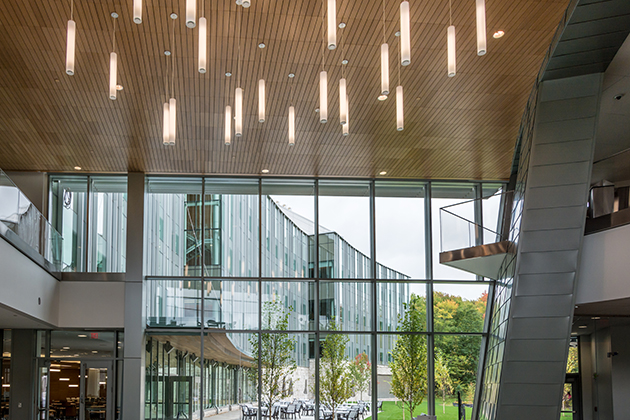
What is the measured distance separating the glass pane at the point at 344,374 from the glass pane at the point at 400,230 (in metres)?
1.96

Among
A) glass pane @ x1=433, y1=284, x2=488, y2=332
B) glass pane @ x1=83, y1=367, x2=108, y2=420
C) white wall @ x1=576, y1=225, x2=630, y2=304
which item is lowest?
glass pane @ x1=83, y1=367, x2=108, y2=420

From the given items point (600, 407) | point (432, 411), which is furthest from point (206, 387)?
point (600, 407)

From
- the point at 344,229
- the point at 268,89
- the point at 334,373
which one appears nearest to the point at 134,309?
the point at 334,373

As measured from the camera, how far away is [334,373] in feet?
52.4

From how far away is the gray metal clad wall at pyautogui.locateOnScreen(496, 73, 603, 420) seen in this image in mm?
9617

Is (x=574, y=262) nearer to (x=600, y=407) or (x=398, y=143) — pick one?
(x=398, y=143)

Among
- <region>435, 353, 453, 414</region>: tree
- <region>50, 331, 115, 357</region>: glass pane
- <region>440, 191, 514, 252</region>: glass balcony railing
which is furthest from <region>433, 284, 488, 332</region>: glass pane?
<region>50, 331, 115, 357</region>: glass pane

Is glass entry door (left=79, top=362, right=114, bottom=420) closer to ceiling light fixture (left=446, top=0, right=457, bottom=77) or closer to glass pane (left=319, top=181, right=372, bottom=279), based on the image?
glass pane (left=319, top=181, right=372, bottom=279)

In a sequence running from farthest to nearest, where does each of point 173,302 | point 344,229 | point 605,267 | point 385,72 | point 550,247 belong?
point 344,229 → point 173,302 → point 550,247 → point 605,267 → point 385,72

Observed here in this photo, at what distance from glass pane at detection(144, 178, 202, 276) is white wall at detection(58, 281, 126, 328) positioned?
101 centimetres

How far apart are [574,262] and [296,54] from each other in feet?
17.5

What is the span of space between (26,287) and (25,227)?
123cm

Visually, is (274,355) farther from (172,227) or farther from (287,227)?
(172,227)

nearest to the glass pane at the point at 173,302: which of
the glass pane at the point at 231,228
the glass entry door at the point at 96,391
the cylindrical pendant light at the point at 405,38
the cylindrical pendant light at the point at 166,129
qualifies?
the glass pane at the point at 231,228
